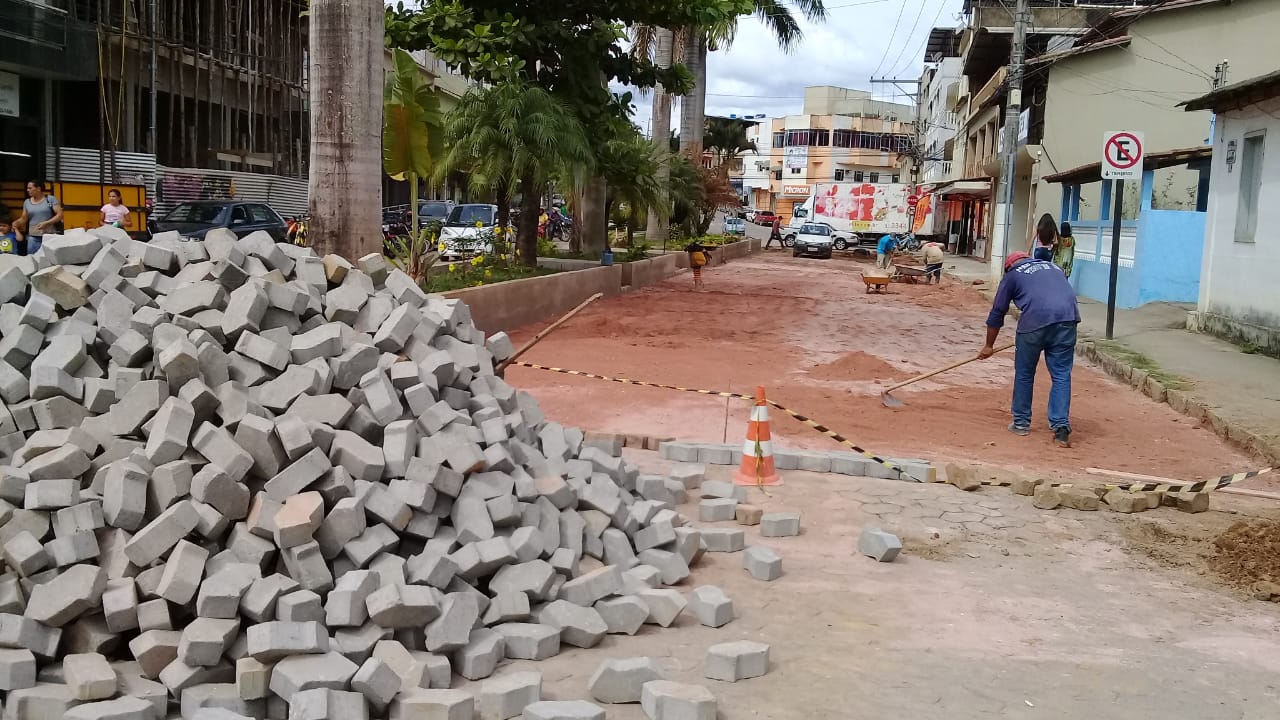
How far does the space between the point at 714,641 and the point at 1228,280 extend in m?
13.5

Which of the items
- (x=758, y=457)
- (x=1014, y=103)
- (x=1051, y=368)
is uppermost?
(x=1014, y=103)

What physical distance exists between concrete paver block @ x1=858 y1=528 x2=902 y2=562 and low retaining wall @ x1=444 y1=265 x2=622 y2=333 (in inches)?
274

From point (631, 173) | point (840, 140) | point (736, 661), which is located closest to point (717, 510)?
point (736, 661)

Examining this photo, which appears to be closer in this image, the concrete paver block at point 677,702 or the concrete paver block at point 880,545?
the concrete paver block at point 677,702

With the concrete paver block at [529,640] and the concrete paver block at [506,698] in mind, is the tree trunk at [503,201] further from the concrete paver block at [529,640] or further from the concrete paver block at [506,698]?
the concrete paver block at [506,698]

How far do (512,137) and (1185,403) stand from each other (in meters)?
9.89

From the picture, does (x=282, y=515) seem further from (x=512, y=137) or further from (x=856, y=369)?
(x=512, y=137)

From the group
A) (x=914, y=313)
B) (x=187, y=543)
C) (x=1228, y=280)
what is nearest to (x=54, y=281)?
(x=187, y=543)

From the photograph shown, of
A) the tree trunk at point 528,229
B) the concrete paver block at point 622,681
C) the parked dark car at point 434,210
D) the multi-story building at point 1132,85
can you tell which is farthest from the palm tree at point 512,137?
the concrete paver block at point 622,681

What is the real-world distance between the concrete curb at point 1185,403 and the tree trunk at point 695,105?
21605 mm

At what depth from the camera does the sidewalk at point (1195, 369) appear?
935 centimetres

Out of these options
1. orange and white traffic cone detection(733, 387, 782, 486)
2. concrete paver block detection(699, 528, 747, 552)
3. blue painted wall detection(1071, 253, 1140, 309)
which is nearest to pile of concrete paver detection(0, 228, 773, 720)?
concrete paver block detection(699, 528, 747, 552)

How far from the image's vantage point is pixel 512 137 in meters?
16.1

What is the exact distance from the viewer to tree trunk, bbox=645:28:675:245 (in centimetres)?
2875
